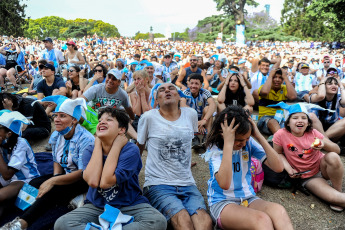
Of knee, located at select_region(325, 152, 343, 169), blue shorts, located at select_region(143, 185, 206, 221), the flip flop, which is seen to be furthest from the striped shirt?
the flip flop

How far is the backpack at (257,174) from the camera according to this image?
124 inches

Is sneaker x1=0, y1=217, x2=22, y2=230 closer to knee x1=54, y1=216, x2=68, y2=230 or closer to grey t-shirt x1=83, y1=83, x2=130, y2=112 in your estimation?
knee x1=54, y1=216, x2=68, y2=230

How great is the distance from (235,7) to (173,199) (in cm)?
4853

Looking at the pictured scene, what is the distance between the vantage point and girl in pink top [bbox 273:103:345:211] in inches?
120

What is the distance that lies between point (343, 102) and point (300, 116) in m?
2.06

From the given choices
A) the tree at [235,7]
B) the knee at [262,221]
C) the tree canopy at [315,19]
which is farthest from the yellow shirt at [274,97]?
the tree at [235,7]

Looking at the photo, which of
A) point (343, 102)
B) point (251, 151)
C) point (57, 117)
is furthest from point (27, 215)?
point (343, 102)

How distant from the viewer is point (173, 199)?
8.25ft

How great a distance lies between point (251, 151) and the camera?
255 centimetres

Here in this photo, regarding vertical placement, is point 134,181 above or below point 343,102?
below

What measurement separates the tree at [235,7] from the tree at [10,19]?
104ft

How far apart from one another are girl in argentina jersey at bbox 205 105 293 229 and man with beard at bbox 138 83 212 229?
0.28 m

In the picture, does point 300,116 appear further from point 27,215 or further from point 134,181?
point 27,215

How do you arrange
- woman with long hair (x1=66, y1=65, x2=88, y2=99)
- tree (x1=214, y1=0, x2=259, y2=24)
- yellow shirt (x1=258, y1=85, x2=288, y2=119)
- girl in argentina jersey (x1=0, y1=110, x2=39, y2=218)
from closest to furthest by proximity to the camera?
girl in argentina jersey (x1=0, y1=110, x2=39, y2=218), yellow shirt (x1=258, y1=85, x2=288, y2=119), woman with long hair (x1=66, y1=65, x2=88, y2=99), tree (x1=214, y1=0, x2=259, y2=24)
